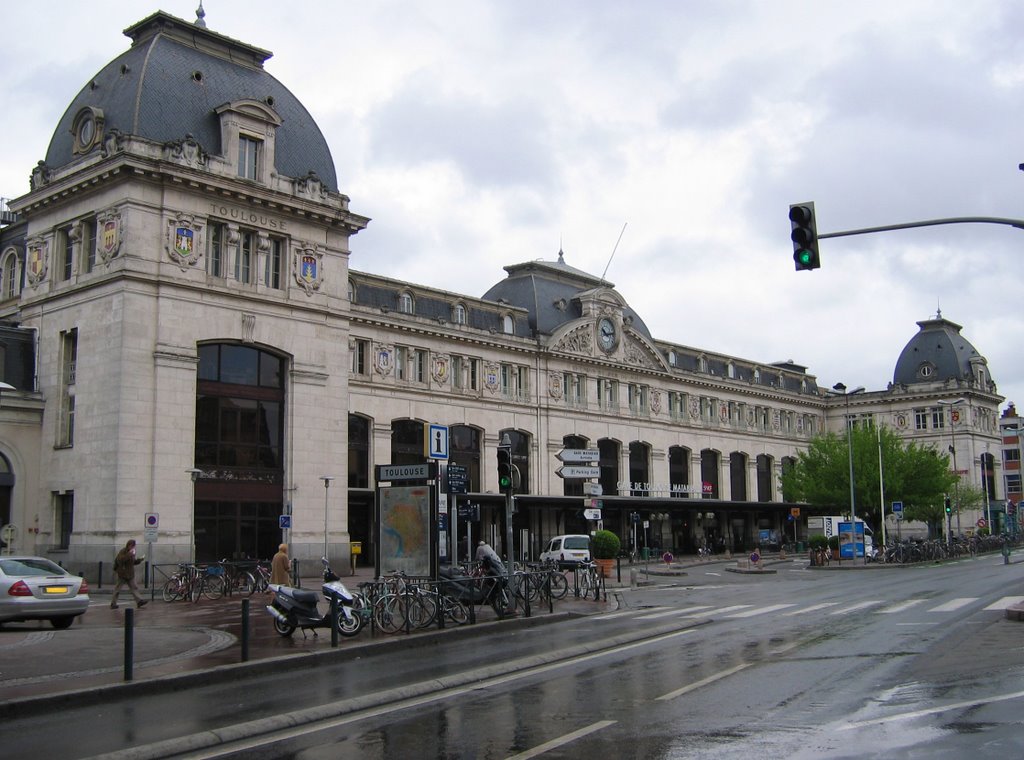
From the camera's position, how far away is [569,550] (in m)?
49.7

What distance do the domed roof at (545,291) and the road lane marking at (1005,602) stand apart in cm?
4179

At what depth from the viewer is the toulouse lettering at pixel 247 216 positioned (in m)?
39.8

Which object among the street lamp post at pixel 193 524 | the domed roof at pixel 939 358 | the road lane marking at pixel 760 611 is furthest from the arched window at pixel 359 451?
the domed roof at pixel 939 358

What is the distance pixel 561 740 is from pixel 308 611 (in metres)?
9.67

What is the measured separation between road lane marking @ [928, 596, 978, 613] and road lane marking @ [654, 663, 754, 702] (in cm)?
1043

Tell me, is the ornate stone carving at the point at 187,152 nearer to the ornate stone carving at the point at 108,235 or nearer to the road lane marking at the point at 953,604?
the ornate stone carving at the point at 108,235

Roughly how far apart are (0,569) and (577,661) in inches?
502

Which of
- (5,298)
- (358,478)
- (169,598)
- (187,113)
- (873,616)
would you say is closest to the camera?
(873,616)

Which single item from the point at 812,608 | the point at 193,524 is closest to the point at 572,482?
the point at 193,524

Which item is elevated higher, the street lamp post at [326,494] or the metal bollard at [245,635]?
the street lamp post at [326,494]

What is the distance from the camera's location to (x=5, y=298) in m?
47.5

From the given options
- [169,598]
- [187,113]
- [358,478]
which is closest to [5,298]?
[187,113]

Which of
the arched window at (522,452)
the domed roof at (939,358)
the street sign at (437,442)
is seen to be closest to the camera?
the street sign at (437,442)

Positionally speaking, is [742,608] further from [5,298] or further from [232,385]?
[5,298]
